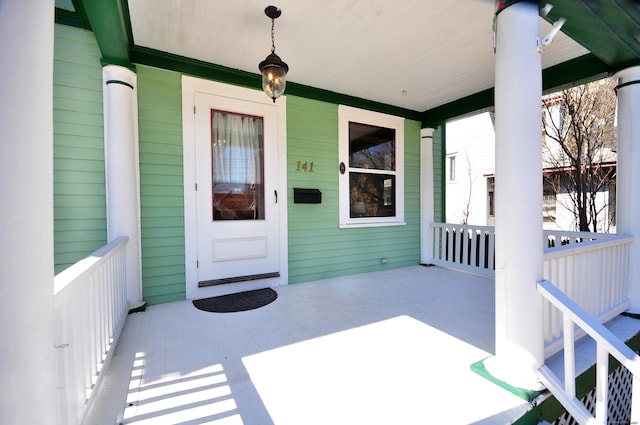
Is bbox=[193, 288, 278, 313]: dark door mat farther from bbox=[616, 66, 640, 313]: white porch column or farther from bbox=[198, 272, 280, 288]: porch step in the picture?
bbox=[616, 66, 640, 313]: white porch column

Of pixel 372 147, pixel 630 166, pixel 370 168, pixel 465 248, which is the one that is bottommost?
pixel 465 248

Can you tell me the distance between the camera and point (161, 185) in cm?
308

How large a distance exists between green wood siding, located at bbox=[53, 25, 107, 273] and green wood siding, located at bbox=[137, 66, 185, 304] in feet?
1.17

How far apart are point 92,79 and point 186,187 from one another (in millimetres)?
1259

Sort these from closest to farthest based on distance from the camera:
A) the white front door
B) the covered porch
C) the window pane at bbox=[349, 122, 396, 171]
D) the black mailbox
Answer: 1. the covered porch
2. the white front door
3. the black mailbox
4. the window pane at bbox=[349, 122, 396, 171]

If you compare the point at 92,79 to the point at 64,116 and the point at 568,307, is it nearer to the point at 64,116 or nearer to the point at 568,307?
the point at 64,116

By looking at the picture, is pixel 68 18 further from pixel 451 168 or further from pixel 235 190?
pixel 451 168

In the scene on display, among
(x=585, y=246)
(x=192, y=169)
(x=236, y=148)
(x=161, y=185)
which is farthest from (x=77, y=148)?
(x=585, y=246)

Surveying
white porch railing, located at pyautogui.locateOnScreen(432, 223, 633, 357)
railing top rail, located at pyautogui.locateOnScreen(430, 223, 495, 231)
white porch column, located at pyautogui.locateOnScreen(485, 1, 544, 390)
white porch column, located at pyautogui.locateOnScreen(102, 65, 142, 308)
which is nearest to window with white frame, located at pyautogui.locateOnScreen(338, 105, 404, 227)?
railing top rail, located at pyautogui.locateOnScreen(430, 223, 495, 231)

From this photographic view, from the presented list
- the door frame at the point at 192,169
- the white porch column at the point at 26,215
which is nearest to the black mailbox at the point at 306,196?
the door frame at the point at 192,169

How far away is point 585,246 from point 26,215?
121 inches

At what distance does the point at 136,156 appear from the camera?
9.57 ft

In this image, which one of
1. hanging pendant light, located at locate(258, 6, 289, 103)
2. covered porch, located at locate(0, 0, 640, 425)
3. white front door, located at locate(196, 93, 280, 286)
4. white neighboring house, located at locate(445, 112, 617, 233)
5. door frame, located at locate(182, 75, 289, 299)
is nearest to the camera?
covered porch, located at locate(0, 0, 640, 425)

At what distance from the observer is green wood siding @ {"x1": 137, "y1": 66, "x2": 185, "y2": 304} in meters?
3.00
